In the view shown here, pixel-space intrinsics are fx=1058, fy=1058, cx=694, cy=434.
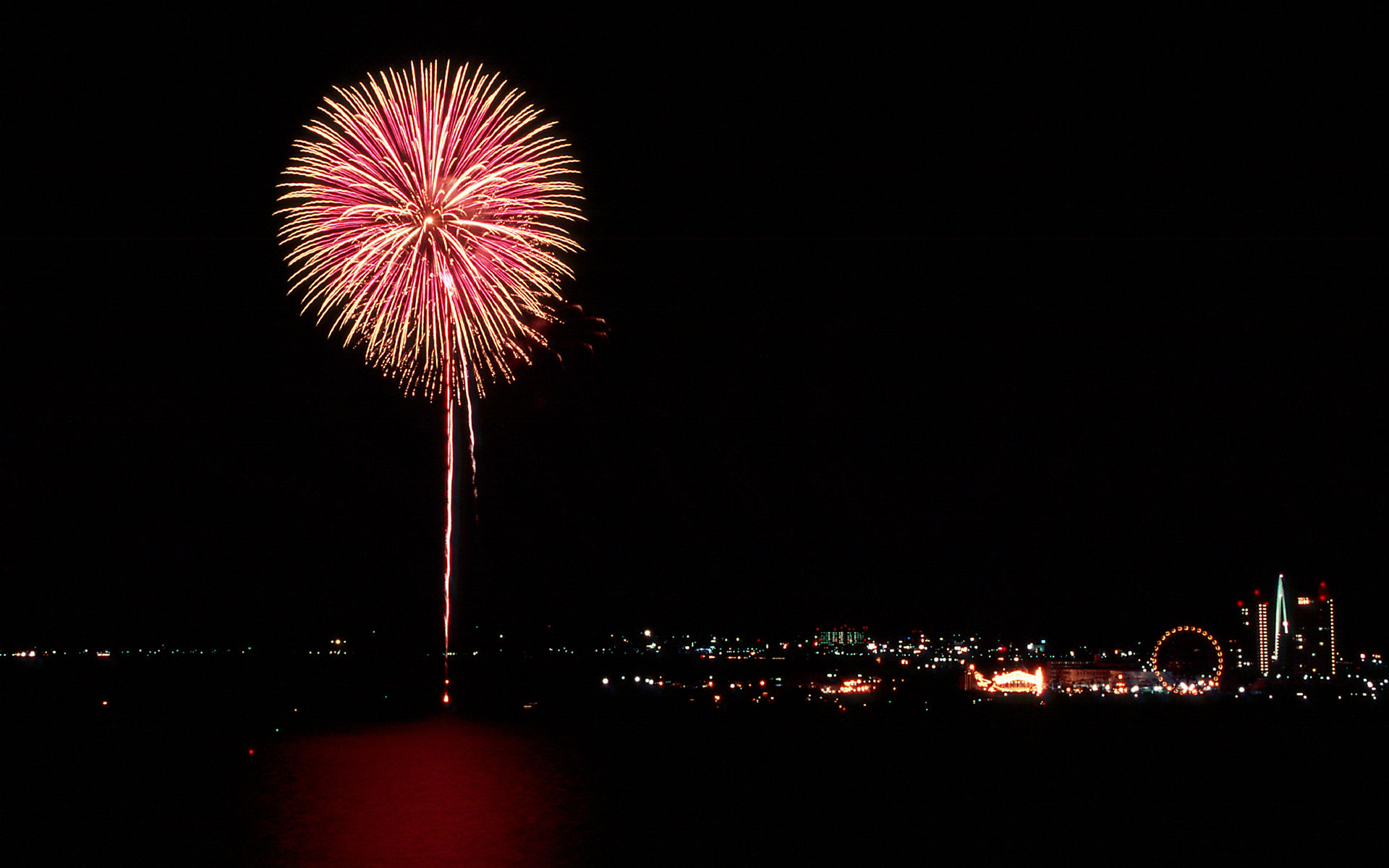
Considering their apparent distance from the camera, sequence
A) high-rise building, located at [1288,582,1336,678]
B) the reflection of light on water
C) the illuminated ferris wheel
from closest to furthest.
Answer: the reflection of light on water → the illuminated ferris wheel → high-rise building, located at [1288,582,1336,678]

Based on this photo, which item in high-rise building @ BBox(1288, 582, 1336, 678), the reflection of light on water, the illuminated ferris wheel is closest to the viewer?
the reflection of light on water

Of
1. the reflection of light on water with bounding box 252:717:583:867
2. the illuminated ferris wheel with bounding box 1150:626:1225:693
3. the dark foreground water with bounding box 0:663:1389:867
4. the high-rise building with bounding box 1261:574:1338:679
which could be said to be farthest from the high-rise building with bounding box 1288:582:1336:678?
the reflection of light on water with bounding box 252:717:583:867

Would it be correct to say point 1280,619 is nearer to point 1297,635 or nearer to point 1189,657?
point 1297,635

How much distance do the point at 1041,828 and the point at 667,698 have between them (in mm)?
43471

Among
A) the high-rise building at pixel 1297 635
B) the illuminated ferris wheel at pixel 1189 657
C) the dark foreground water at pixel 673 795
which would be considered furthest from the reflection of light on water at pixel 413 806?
the high-rise building at pixel 1297 635

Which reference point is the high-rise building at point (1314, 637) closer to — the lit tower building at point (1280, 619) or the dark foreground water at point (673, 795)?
the lit tower building at point (1280, 619)

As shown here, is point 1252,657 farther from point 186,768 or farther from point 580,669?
point 186,768

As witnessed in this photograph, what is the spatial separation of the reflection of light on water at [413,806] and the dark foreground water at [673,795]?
7cm

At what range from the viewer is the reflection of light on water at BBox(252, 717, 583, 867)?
1378 cm

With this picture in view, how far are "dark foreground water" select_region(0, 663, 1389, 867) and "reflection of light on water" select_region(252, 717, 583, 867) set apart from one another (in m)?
0.07

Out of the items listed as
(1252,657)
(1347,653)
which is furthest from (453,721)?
(1347,653)

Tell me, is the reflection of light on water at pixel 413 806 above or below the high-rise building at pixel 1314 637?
above

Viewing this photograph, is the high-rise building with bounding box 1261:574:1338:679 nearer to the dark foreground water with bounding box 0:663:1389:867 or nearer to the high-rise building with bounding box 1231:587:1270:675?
the high-rise building with bounding box 1231:587:1270:675

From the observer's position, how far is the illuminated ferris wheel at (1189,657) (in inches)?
4021
